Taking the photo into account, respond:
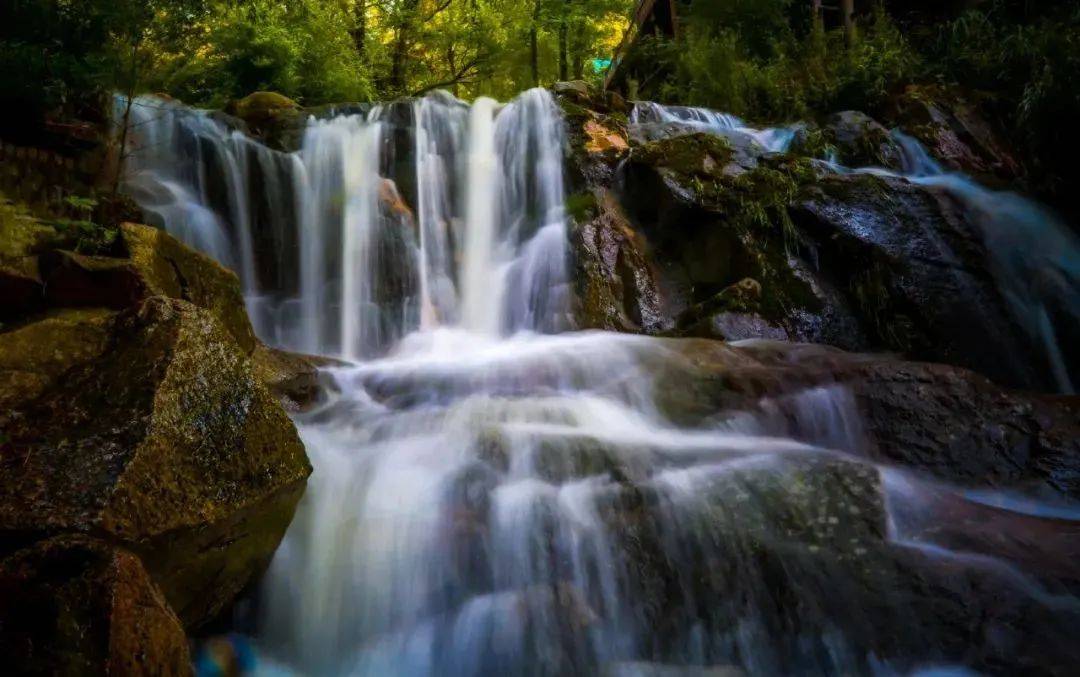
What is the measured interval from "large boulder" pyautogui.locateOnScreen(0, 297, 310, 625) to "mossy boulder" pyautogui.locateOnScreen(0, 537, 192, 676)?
0.19 meters

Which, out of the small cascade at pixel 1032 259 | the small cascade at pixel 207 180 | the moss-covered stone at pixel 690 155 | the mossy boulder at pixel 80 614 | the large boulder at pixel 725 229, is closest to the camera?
the mossy boulder at pixel 80 614

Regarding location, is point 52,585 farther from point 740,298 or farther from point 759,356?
point 740,298

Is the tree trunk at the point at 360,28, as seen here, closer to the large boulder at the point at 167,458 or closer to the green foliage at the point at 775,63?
the green foliage at the point at 775,63

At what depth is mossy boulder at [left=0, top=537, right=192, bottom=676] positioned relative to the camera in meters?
1.90

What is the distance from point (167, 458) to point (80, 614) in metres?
0.71

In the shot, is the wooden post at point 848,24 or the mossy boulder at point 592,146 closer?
the mossy boulder at point 592,146

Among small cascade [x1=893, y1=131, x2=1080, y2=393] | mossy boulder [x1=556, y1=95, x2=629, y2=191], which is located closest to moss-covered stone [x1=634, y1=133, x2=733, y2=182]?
mossy boulder [x1=556, y1=95, x2=629, y2=191]

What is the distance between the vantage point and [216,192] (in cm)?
843

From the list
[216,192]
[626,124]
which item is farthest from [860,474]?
[216,192]

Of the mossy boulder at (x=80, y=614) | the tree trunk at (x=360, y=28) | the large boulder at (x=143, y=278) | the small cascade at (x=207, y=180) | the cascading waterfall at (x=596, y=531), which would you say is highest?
the tree trunk at (x=360, y=28)

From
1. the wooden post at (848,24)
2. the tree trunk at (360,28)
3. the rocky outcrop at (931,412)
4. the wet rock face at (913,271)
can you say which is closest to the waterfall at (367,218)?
the rocky outcrop at (931,412)

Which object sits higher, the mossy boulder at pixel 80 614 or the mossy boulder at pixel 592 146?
the mossy boulder at pixel 592 146

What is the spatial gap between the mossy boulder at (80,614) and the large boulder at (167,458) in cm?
19

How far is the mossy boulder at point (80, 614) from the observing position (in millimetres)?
1898
